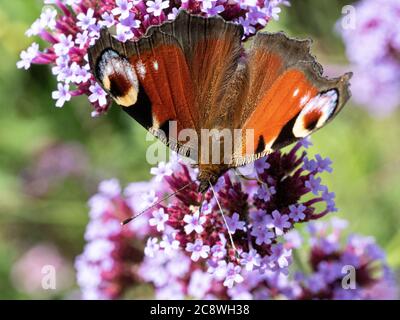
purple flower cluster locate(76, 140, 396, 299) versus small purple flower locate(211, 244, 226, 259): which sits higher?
purple flower cluster locate(76, 140, 396, 299)

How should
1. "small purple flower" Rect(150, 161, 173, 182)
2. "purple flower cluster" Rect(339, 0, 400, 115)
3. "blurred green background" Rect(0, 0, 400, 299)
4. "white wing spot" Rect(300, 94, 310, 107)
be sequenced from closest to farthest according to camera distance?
"white wing spot" Rect(300, 94, 310, 107)
"small purple flower" Rect(150, 161, 173, 182)
"purple flower cluster" Rect(339, 0, 400, 115)
"blurred green background" Rect(0, 0, 400, 299)

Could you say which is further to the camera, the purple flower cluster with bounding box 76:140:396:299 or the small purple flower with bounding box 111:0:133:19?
the purple flower cluster with bounding box 76:140:396:299

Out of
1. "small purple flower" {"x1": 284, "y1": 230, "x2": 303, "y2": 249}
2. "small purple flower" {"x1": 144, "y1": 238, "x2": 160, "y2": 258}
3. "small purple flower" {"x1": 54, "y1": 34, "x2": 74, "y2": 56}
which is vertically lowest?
"small purple flower" {"x1": 144, "y1": 238, "x2": 160, "y2": 258}

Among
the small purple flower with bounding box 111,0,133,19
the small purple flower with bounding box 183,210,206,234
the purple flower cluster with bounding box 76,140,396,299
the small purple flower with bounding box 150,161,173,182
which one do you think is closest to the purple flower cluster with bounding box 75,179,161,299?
the purple flower cluster with bounding box 76,140,396,299

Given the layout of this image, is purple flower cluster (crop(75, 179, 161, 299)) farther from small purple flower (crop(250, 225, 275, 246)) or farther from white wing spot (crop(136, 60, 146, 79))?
white wing spot (crop(136, 60, 146, 79))

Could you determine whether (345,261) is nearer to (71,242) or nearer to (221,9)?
(221,9)

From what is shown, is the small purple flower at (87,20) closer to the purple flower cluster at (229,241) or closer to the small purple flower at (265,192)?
the purple flower cluster at (229,241)

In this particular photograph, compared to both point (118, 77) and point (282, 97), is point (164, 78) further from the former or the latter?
point (282, 97)

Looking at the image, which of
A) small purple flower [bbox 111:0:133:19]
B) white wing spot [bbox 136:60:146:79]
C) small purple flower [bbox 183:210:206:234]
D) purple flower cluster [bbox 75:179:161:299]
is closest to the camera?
white wing spot [bbox 136:60:146:79]
